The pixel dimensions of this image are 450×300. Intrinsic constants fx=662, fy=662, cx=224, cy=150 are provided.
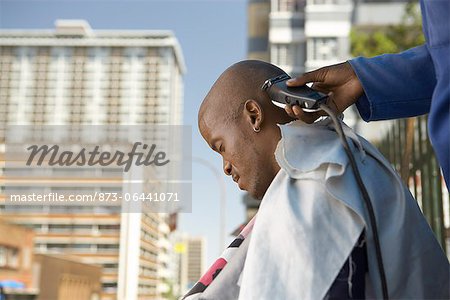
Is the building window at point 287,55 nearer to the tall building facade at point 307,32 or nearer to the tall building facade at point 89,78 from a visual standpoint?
the tall building facade at point 307,32

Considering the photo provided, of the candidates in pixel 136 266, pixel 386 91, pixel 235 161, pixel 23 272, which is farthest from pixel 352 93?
pixel 136 266

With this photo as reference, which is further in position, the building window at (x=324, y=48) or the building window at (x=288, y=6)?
the building window at (x=288, y=6)

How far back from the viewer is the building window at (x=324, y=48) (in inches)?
1205

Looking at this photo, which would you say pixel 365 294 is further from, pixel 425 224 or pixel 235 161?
pixel 235 161

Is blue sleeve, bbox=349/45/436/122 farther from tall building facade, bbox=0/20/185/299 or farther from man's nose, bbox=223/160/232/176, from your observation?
tall building facade, bbox=0/20/185/299

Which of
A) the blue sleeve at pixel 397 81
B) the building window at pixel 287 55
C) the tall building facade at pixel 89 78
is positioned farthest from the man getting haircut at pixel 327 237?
the tall building facade at pixel 89 78

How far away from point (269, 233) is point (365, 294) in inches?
5.9

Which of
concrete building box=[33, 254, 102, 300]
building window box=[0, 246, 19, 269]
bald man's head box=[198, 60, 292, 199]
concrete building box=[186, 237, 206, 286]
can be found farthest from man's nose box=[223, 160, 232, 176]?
concrete building box=[186, 237, 206, 286]

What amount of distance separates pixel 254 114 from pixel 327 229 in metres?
0.32

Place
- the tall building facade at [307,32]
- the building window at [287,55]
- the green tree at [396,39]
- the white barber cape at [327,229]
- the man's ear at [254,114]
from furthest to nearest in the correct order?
the building window at [287,55]
the tall building facade at [307,32]
the green tree at [396,39]
the man's ear at [254,114]
the white barber cape at [327,229]

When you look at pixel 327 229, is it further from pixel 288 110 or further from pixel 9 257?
pixel 9 257

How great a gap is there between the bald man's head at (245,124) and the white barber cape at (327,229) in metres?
0.14

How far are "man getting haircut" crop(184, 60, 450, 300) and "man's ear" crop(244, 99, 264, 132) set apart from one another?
87 millimetres

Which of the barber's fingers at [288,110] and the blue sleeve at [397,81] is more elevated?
the blue sleeve at [397,81]
